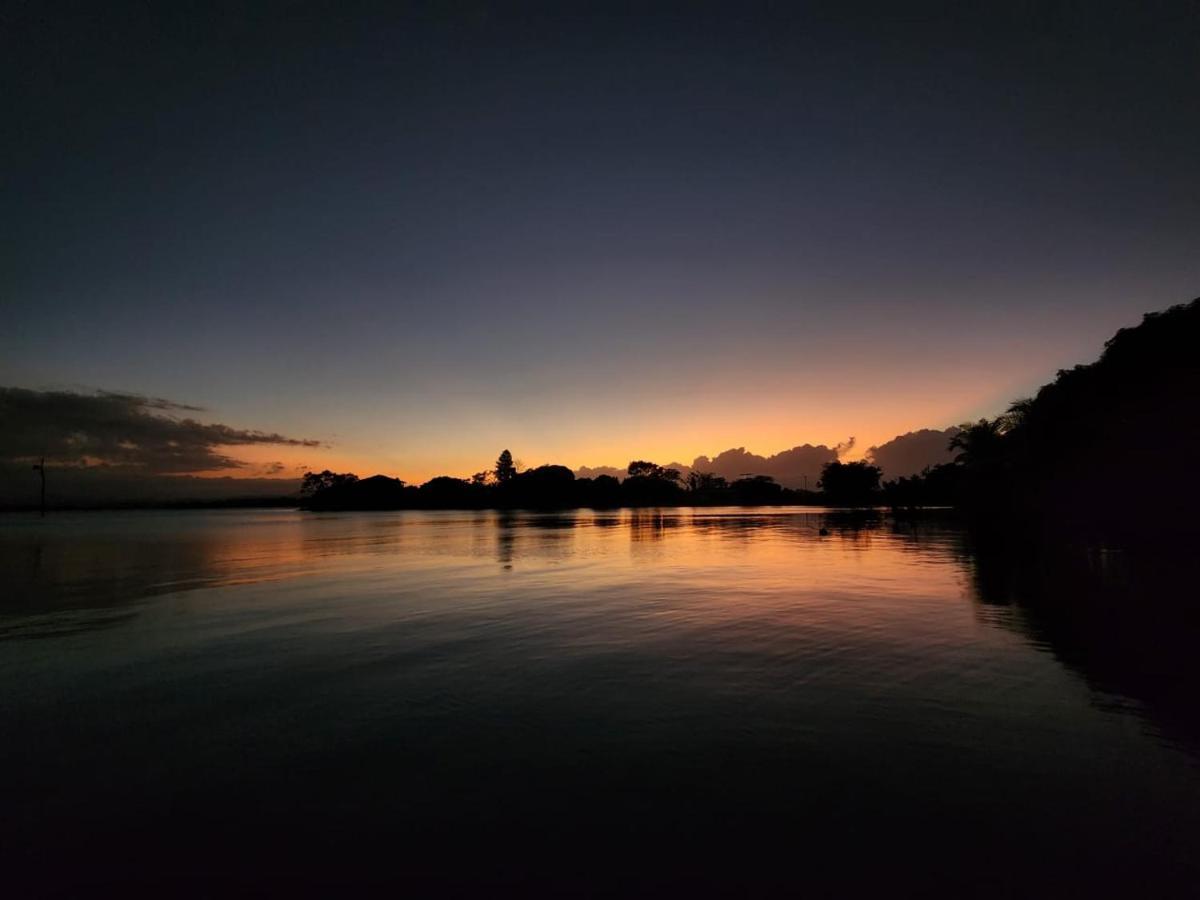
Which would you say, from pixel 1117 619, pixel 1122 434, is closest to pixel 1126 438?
pixel 1122 434

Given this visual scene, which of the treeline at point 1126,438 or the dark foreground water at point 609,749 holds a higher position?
the treeline at point 1126,438

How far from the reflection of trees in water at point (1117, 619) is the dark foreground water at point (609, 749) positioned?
13 cm

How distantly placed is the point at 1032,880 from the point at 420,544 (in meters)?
49.0

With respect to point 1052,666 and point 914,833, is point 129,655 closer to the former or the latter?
point 914,833

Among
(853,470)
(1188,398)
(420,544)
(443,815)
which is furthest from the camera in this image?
(853,470)

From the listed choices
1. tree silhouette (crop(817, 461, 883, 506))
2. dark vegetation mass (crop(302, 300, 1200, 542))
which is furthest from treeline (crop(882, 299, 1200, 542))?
tree silhouette (crop(817, 461, 883, 506))

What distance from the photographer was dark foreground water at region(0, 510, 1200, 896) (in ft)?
19.2

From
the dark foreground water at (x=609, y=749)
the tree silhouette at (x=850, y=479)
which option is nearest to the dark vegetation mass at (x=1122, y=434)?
the dark foreground water at (x=609, y=749)

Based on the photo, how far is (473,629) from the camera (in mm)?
16484

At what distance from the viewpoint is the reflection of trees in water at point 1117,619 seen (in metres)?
10.5

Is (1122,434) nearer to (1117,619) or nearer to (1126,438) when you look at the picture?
(1126,438)

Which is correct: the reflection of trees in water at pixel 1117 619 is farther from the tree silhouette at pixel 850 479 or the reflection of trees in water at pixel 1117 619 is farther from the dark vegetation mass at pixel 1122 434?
the tree silhouette at pixel 850 479

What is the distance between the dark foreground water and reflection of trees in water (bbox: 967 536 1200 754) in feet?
0.42

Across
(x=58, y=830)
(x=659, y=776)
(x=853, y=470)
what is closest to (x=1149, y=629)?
(x=659, y=776)
